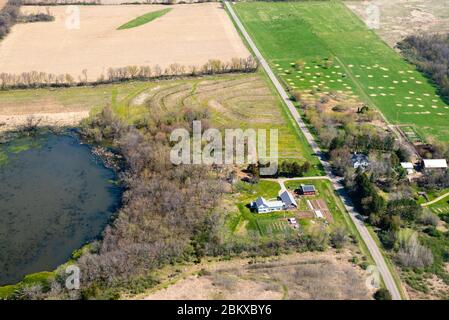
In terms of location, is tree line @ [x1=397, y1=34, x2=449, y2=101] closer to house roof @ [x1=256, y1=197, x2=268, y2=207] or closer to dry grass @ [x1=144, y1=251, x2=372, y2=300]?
house roof @ [x1=256, y1=197, x2=268, y2=207]

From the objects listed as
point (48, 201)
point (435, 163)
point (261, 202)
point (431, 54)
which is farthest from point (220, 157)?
point (431, 54)

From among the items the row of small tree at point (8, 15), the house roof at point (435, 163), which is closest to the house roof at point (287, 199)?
the house roof at point (435, 163)

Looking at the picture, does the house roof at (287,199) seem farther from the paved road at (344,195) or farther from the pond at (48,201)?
the pond at (48,201)

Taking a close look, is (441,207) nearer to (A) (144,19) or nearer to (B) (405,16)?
(B) (405,16)

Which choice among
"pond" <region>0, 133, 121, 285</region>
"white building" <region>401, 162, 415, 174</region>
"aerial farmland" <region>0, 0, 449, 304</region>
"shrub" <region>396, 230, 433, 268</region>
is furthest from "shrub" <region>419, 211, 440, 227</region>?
"pond" <region>0, 133, 121, 285</region>
